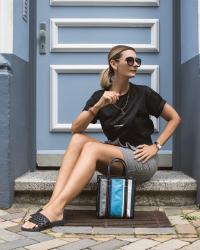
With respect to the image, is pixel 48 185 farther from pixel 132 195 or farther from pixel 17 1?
pixel 17 1

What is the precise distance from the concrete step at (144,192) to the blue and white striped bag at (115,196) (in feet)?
1.17

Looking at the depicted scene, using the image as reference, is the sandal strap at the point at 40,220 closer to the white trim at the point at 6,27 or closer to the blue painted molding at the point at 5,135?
the blue painted molding at the point at 5,135

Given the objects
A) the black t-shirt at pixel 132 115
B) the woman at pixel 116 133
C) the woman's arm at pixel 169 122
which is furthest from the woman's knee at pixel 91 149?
the woman's arm at pixel 169 122

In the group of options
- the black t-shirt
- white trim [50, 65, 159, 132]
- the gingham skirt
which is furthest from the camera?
white trim [50, 65, 159, 132]

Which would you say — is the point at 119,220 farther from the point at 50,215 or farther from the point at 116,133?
the point at 116,133

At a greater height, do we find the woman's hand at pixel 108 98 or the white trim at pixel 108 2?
the white trim at pixel 108 2

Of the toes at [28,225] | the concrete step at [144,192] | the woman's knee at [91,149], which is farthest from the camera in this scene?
the concrete step at [144,192]

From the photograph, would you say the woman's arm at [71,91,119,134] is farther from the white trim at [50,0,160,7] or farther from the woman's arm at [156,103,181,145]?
the white trim at [50,0,160,7]

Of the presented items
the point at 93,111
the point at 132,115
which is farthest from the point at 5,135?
the point at 132,115

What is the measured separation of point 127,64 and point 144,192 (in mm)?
956

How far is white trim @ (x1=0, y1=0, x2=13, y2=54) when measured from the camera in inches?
141

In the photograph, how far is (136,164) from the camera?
334 cm

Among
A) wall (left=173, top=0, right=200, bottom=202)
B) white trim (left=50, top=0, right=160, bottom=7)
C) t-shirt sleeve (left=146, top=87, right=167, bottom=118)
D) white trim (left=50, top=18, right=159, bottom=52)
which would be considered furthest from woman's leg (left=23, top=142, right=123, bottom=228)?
white trim (left=50, top=0, right=160, bottom=7)

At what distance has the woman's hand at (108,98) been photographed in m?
3.23
